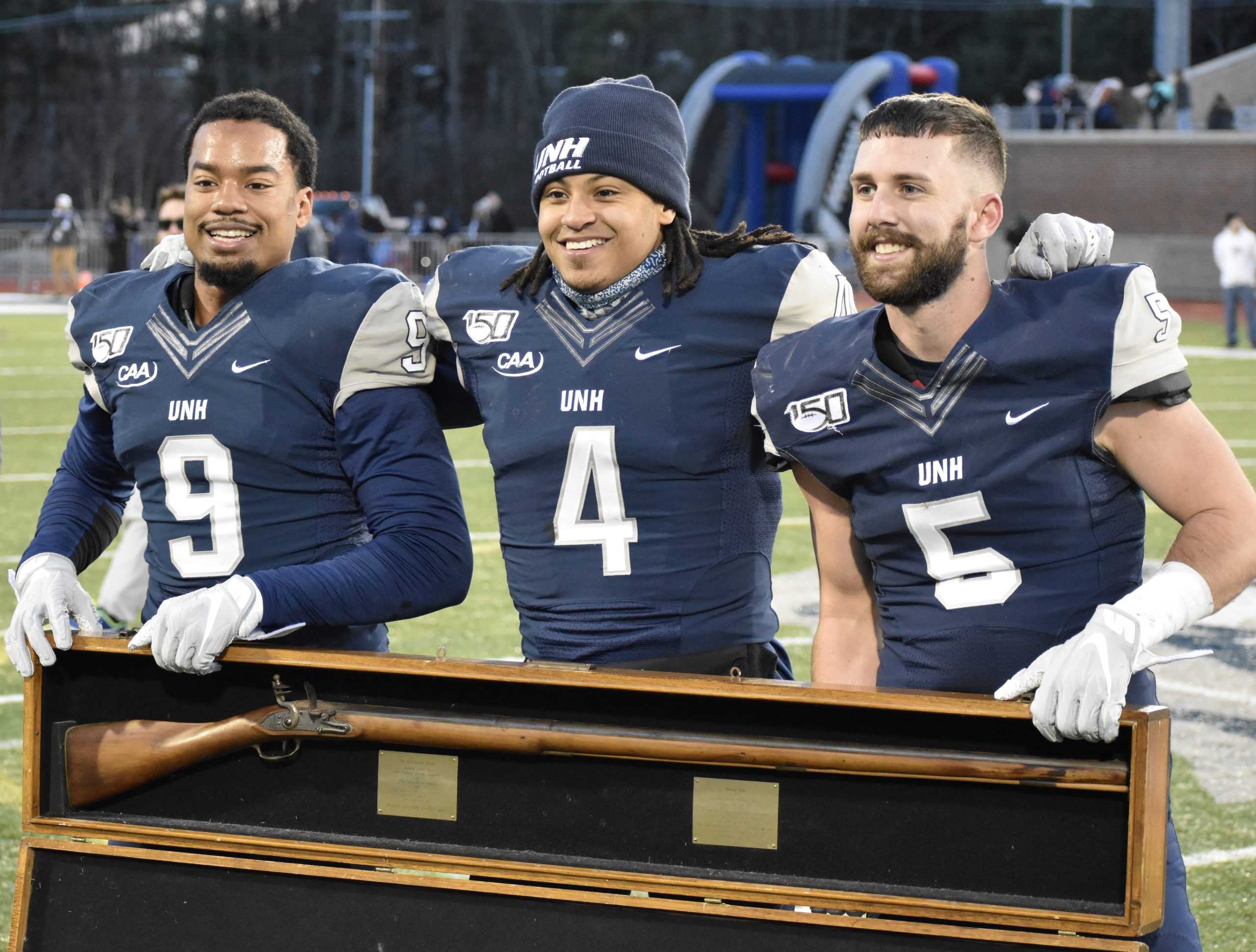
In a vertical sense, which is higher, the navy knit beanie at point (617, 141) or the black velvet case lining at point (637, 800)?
the navy knit beanie at point (617, 141)

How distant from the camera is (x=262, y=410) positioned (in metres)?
3.36

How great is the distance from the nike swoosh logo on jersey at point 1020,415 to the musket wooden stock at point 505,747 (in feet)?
1.98

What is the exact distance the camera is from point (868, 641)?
320cm

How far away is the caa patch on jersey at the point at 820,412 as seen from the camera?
2996mm

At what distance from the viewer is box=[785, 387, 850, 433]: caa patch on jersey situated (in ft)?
9.83

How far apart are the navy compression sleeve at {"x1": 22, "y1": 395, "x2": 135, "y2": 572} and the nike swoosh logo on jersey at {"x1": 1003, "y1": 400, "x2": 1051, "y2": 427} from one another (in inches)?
79.1

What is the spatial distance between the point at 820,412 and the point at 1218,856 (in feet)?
7.74

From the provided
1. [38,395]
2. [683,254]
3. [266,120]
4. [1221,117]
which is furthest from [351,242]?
[1221,117]

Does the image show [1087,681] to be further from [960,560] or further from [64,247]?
[64,247]

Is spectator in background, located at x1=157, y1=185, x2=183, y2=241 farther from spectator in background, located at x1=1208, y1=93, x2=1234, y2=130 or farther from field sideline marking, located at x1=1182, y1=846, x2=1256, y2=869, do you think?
spectator in background, located at x1=1208, y1=93, x2=1234, y2=130

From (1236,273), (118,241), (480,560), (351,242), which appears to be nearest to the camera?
(480,560)

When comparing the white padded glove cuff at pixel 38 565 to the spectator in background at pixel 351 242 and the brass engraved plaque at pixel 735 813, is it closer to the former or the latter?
the brass engraved plaque at pixel 735 813

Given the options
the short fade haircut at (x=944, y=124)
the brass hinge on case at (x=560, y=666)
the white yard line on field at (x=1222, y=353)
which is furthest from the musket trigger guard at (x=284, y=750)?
the white yard line on field at (x=1222, y=353)

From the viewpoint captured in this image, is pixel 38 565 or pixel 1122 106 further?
pixel 1122 106
